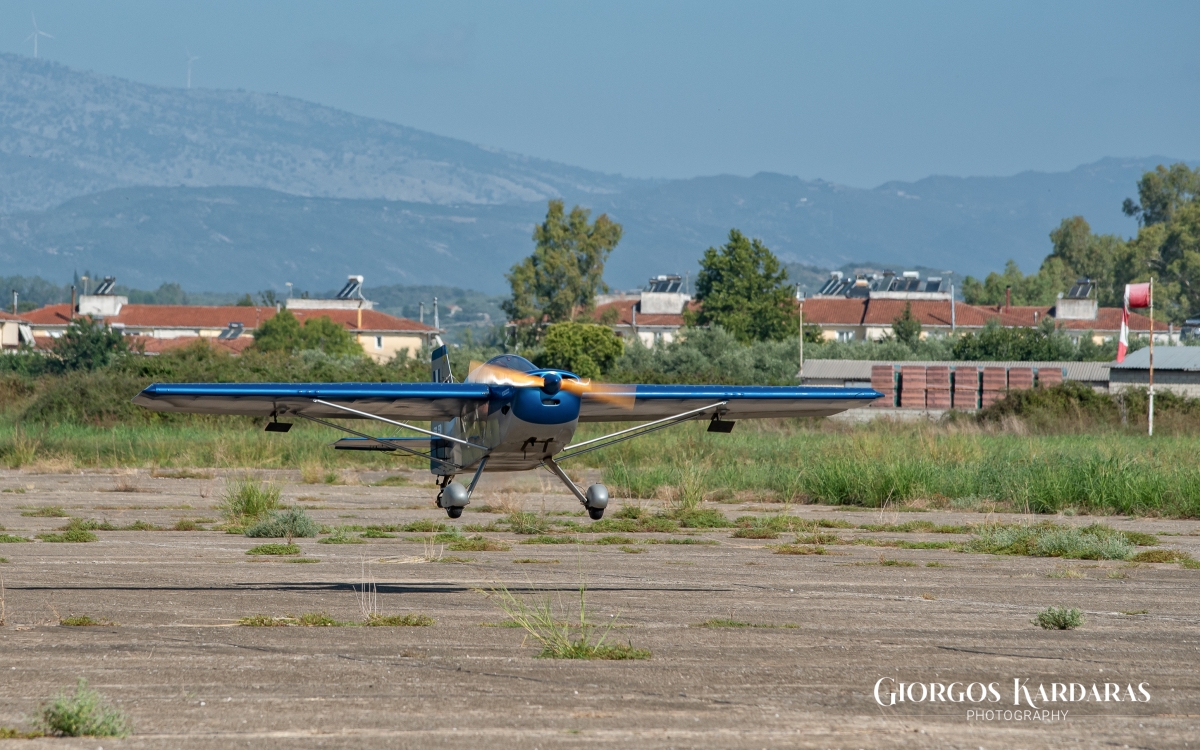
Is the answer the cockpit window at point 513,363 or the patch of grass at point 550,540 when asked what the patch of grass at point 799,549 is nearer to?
the patch of grass at point 550,540

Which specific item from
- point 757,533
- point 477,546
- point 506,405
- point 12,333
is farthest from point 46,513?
point 12,333

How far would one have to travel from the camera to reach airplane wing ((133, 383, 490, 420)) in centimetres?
1435

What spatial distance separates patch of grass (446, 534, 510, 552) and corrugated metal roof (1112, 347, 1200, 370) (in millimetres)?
35432

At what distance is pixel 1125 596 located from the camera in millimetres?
15125

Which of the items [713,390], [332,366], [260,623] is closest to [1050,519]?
[713,390]

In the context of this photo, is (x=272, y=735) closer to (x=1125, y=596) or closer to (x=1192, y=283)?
(x=1125, y=596)

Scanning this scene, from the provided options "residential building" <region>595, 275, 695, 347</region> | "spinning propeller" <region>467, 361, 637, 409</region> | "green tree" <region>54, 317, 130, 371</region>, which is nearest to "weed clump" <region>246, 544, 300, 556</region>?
"spinning propeller" <region>467, 361, 637, 409</region>

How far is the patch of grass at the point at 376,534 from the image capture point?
2186 centimetres

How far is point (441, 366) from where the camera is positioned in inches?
726

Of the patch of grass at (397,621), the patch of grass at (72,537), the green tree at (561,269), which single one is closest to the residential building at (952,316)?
the green tree at (561,269)

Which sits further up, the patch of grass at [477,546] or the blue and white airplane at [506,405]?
the blue and white airplane at [506,405]

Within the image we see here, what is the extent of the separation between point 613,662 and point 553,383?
171 inches

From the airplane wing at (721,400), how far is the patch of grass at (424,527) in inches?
289

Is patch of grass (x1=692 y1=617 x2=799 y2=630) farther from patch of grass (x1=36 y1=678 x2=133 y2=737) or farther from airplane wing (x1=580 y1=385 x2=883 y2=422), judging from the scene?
patch of grass (x1=36 y1=678 x2=133 y2=737)
